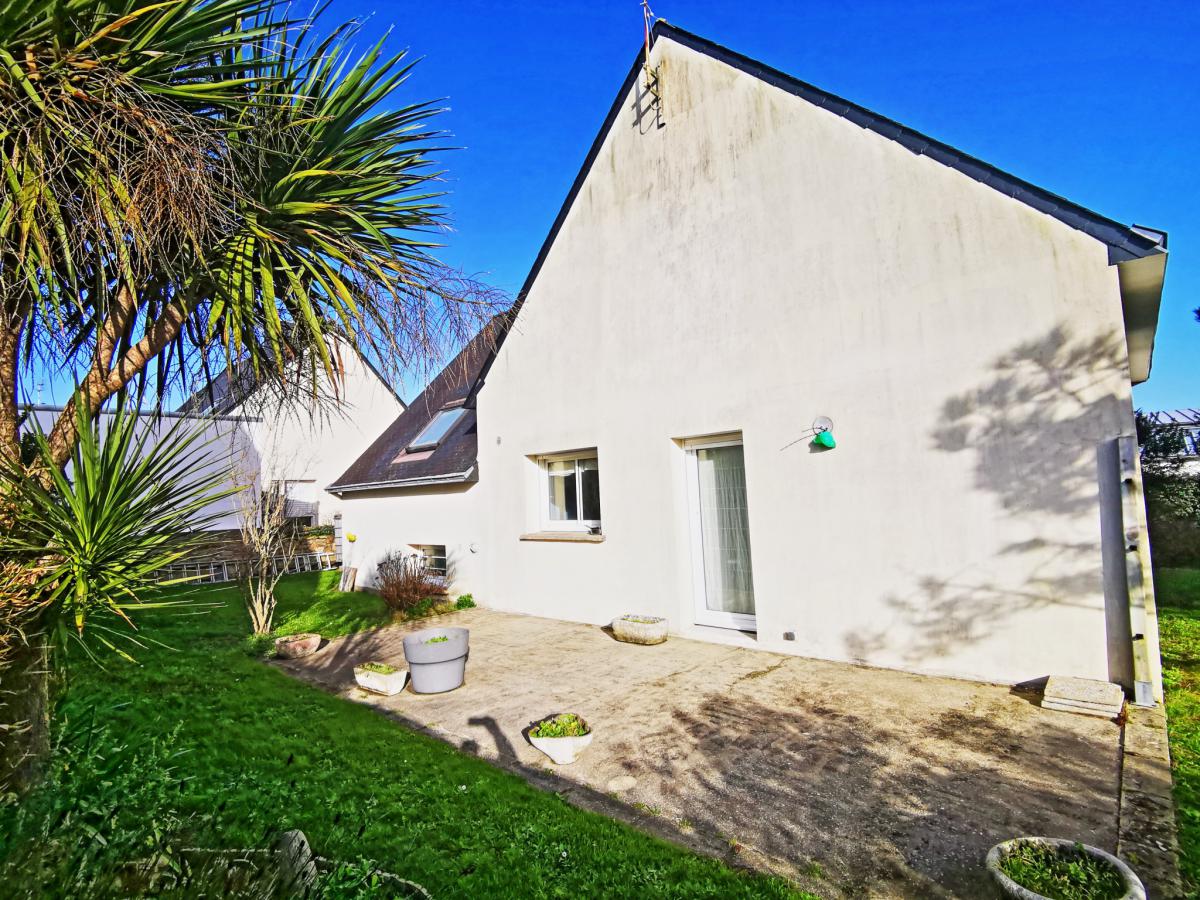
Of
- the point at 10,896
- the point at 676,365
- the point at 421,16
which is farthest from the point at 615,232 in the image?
the point at 10,896

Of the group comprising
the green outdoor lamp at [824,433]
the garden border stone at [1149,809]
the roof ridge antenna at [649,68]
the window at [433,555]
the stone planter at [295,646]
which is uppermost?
the roof ridge antenna at [649,68]

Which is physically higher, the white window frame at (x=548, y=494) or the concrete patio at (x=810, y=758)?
the white window frame at (x=548, y=494)

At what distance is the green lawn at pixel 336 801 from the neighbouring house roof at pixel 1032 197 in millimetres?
4330

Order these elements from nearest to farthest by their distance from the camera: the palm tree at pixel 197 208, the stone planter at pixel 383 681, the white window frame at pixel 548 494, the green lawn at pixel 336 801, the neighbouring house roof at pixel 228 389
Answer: the green lawn at pixel 336 801, the palm tree at pixel 197 208, the neighbouring house roof at pixel 228 389, the stone planter at pixel 383 681, the white window frame at pixel 548 494

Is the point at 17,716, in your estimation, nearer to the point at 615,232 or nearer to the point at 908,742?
the point at 908,742

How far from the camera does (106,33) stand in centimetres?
348

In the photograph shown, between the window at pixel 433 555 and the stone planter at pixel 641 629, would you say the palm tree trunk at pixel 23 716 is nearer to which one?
the stone planter at pixel 641 629

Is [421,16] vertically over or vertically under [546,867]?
over

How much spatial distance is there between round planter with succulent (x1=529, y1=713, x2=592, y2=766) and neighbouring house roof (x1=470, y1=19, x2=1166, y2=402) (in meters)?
3.92

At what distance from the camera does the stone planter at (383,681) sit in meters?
6.96

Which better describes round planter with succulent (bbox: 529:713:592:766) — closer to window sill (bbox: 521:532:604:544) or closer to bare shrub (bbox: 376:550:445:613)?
window sill (bbox: 521:532:604:544)

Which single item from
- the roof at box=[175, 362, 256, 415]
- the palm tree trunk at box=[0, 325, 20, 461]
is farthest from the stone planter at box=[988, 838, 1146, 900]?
the roof at box=[175, 362, 256, 415]

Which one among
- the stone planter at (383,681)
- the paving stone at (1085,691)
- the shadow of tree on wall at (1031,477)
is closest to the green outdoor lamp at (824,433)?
the shadow of tree on wall at (1031,477)

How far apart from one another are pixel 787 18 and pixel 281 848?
37.7 feet
